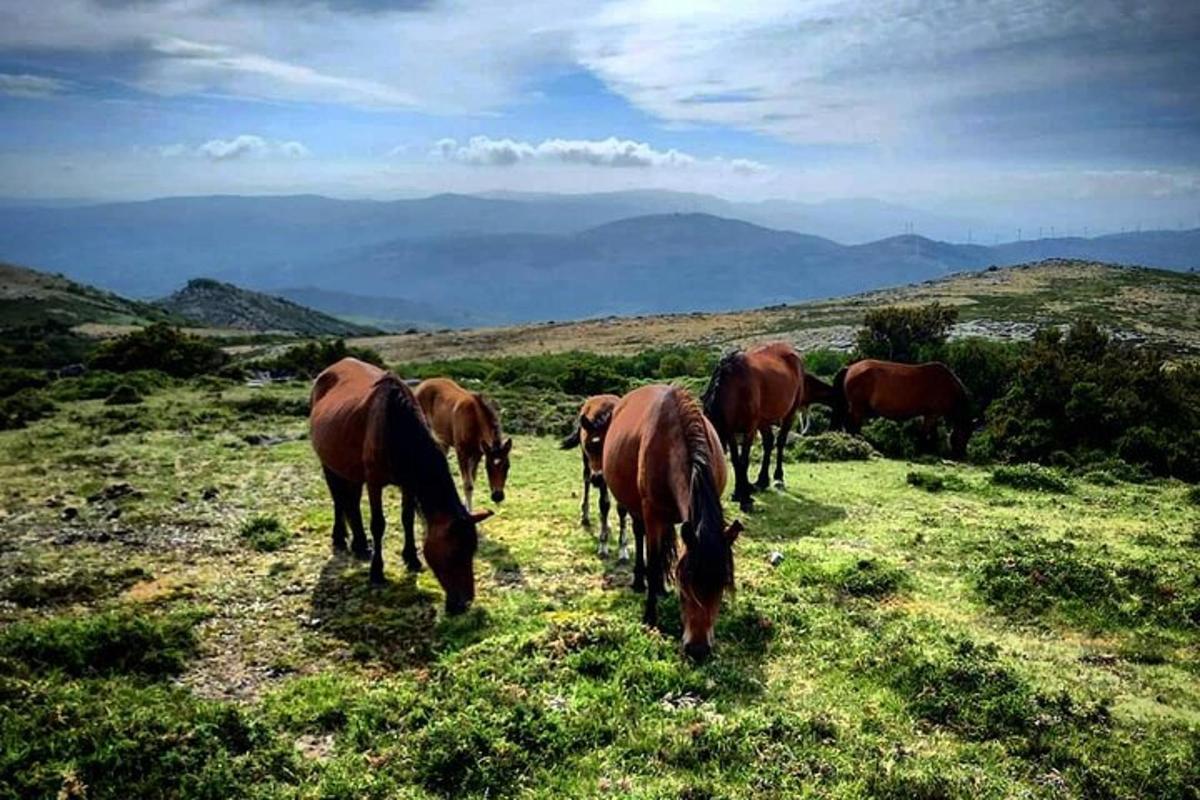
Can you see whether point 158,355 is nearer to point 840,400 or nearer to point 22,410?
point 22,410

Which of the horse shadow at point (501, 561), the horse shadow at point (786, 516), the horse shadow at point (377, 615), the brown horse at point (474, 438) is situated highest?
the brown horse at point (474, 438)

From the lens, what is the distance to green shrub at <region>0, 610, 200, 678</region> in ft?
25.3

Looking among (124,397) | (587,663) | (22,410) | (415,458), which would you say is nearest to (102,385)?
(124,397)

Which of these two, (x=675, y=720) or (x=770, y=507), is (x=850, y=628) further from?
(x=770, y=507)

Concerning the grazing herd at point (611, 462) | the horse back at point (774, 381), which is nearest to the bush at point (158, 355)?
the grazing herd at point (611, 462)

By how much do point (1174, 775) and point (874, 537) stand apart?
665cm

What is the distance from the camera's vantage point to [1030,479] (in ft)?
53.0

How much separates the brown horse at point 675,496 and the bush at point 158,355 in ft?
98.4

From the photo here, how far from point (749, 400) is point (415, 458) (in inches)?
286

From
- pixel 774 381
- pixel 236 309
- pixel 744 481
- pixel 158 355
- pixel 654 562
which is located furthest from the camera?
pixel 236 309

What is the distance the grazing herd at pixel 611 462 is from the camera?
7844 mm

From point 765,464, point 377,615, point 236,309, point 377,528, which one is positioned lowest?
point 377,615

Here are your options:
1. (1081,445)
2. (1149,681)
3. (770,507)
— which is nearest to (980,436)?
(1081,445)

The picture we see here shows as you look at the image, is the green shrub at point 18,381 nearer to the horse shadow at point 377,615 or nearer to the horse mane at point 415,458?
the horse shadow at point 377,615
